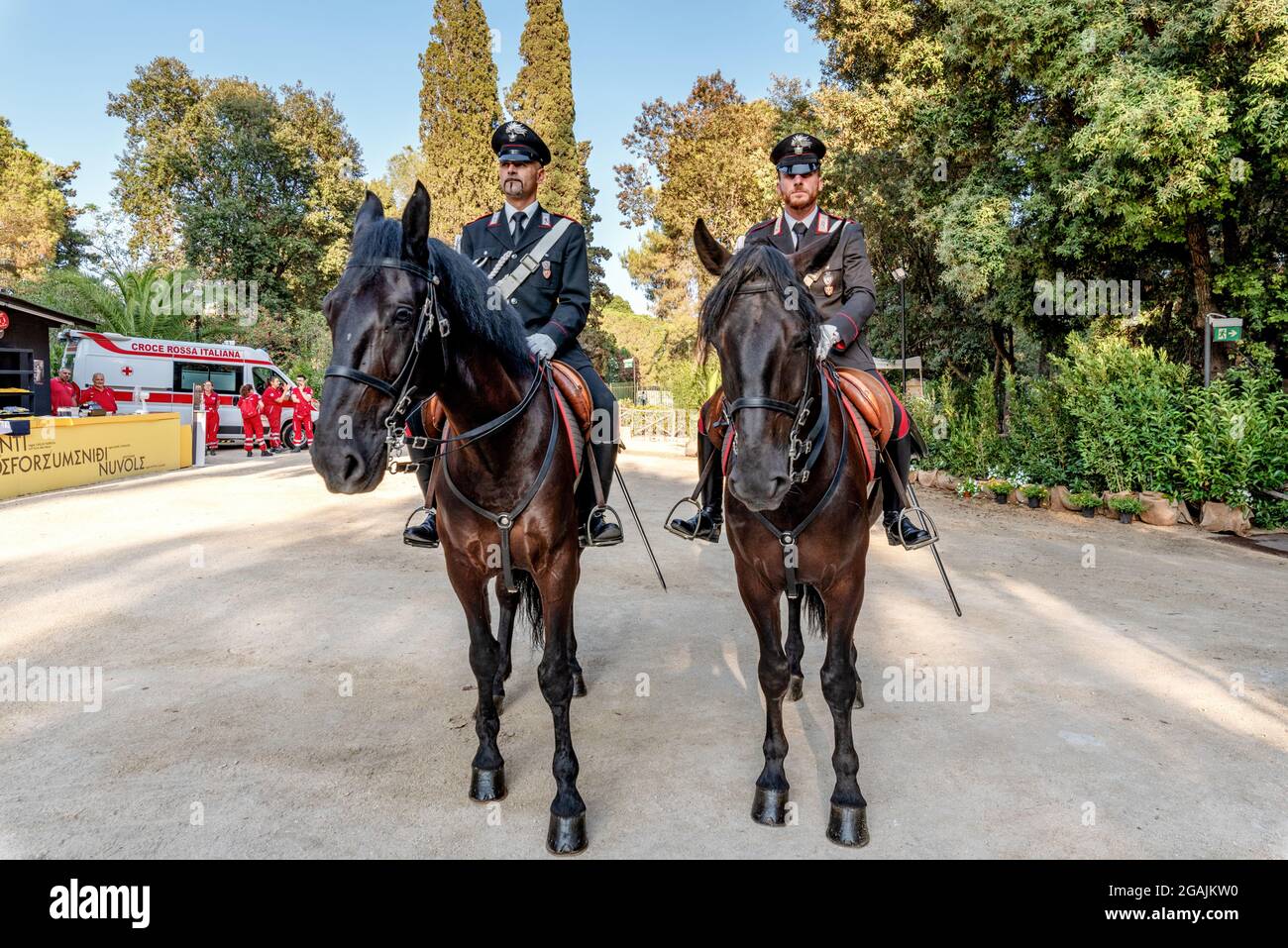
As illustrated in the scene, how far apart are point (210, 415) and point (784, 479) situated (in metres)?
22.5

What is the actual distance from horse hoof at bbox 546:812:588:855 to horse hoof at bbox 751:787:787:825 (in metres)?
0.77

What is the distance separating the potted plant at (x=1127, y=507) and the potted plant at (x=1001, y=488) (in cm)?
195

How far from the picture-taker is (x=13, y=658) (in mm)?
4973

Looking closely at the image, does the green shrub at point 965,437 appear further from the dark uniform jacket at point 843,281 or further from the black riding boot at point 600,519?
the black riding boot at point 600,519

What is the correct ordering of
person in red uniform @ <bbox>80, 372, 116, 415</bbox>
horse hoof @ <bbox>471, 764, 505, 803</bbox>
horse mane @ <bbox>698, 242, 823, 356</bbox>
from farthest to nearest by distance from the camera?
1. person in red uniform @ <bbox>80, 372, 116, 415</bbox>
2. horse hoof @ <bbox>471, 764, 505, 803</bbox>
3. horse mane @ <bbox>698, 242, 823, 356</bbox>

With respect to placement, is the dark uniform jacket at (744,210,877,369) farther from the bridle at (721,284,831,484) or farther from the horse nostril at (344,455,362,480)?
the horse nostril at (344,455,362,480)

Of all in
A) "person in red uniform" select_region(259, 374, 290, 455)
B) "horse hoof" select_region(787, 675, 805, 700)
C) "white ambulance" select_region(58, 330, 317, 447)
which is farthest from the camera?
"person in red uniform" select_region(259, 374, 290, 455)

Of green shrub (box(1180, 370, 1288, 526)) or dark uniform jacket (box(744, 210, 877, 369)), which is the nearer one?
dark uniform jacket (box(744, 210, 877, 369))

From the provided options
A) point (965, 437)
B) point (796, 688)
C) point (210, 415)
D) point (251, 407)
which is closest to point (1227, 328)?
point (965, 437)

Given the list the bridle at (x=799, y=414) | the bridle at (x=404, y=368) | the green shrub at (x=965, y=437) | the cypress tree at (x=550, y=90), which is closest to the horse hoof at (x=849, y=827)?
the bridle at (x=799, y=414)

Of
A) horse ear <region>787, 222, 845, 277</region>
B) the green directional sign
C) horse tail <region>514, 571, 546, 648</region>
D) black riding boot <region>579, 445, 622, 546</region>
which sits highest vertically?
the green directional sign

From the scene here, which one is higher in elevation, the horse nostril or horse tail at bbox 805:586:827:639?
the horse nostril

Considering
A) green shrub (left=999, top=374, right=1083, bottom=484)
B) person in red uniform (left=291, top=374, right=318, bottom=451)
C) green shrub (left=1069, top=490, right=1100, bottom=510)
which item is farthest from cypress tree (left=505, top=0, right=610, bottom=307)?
green shrub (left=1069, top=490, right=1100, bottom=510)

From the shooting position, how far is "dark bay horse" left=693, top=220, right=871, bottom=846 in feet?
8.34
